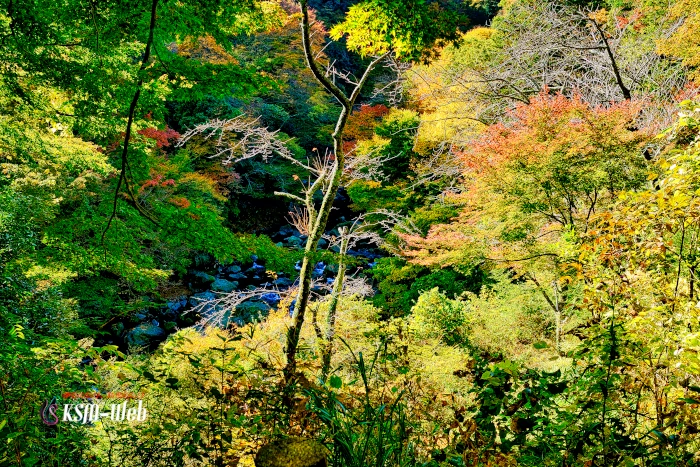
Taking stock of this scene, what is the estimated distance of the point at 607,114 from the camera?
5.53 meters

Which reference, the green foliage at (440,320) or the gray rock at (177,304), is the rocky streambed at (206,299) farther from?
the green foliage at (440,320)

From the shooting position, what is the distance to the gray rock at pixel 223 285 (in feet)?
40.0

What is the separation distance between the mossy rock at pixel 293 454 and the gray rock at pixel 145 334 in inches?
372

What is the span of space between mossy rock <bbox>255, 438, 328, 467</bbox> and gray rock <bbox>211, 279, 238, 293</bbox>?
1144cm

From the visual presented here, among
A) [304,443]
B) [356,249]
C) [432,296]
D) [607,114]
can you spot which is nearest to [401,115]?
[356,249]

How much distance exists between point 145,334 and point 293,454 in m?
9.96

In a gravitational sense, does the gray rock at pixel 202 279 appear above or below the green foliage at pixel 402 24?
above

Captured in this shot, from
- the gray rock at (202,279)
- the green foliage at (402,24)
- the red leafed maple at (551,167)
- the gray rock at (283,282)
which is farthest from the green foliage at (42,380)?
the gray rock at (283,282)

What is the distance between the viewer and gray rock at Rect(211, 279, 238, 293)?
1219cm

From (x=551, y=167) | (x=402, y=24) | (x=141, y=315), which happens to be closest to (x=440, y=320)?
(x=551, y=167)

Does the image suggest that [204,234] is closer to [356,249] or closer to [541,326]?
[541,326]

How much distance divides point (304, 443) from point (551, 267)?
6348mm

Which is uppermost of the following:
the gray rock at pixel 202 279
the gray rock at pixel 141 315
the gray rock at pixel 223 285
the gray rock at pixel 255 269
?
the gray rock at pixel 255 269

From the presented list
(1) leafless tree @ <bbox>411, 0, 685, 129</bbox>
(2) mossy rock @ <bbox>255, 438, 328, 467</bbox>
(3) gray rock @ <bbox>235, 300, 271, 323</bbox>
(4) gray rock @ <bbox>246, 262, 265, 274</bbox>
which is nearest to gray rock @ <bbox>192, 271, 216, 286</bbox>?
(4) gray rock @ <bbox>246, 262, 265, 274</bbox>
